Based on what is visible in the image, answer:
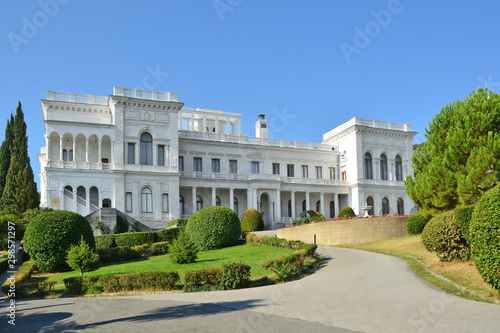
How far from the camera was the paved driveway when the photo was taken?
905 centimetres

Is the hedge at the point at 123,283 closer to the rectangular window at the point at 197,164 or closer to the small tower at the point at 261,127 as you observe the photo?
the rectangular window at the point at 197,164

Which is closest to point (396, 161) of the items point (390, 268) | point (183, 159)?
point (183, 159)

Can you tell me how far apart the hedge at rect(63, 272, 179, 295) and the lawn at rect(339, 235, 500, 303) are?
340 inches

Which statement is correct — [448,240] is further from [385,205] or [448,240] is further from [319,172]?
[385,205]

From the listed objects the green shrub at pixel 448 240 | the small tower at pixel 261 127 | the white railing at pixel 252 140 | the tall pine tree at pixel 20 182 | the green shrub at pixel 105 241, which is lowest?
the green shrub at pixel 105 241

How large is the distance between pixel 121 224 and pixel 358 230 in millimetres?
19456

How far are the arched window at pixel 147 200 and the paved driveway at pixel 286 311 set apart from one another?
30090 mm

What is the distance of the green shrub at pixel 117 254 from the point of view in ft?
87.0

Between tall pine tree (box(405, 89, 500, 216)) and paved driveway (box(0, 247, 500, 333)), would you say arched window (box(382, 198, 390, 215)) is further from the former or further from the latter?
paved driveway (box(0, 247, 500, 333))

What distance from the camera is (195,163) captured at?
50.0m

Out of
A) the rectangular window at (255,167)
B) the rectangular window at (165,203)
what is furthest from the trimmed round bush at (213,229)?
the rectangular window at (255,167)

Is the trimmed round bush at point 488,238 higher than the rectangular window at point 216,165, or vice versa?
the rectangular window at point 216,165

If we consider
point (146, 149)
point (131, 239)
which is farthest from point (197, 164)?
point (131, 239)

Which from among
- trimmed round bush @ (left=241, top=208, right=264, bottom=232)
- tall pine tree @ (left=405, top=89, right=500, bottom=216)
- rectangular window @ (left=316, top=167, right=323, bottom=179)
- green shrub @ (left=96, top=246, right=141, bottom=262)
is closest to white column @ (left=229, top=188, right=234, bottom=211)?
trimmed round bush @ (left=241, top=208, right=264, bottom=232)
